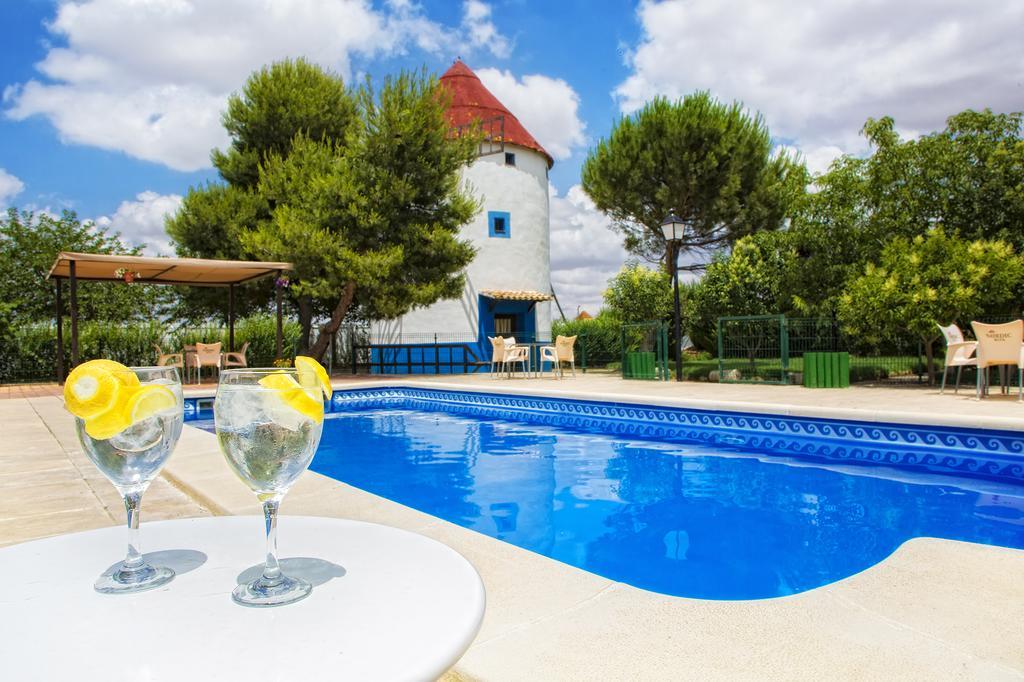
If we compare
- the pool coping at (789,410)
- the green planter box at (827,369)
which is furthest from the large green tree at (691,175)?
the pool coping at (789,410)

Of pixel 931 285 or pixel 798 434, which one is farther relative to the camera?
pixel 931 285

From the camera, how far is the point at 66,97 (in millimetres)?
16625

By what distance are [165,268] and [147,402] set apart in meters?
12.3

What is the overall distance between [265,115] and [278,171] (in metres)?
2.29

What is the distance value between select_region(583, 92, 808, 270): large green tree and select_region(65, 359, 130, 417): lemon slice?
54.9 ft

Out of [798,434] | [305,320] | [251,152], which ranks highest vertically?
[251,152]

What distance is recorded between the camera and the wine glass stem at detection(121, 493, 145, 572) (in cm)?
84

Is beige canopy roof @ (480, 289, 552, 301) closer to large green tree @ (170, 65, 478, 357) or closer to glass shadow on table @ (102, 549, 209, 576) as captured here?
large green tree @ (170, 65, 478, 357)

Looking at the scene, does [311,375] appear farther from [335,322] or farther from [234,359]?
[335,322]

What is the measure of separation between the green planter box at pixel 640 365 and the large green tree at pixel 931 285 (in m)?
3.61

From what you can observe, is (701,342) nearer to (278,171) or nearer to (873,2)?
(873,2)

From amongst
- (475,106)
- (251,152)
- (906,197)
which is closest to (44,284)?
(251,152)

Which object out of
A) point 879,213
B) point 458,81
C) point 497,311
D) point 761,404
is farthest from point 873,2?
point 458,81

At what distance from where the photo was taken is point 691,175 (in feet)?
53.5
